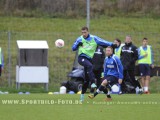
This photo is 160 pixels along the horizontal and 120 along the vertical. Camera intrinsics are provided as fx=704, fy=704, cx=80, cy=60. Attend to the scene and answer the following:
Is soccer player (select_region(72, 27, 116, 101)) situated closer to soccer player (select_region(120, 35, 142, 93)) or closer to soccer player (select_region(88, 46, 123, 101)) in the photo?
soccer player (select_region(88, 46, 123, 101))

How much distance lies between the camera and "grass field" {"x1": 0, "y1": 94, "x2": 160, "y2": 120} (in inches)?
610

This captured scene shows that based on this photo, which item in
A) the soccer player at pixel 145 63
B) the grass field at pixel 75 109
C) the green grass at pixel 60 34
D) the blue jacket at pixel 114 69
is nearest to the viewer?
the grass field at pixel 75 109

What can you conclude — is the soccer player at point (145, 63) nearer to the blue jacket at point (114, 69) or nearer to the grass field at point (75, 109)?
the grass field at point (75, 109)

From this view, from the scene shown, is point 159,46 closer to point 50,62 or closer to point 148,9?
point 50,62

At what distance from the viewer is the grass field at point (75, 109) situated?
50.8ft

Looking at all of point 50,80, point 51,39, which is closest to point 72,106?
point 50,80

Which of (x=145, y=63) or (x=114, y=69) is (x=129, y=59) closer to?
(x=145, y=63)

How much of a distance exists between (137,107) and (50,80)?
1045 cm

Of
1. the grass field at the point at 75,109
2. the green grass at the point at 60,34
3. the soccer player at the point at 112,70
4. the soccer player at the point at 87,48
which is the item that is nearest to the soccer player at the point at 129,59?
the green grass at the point at 60,34

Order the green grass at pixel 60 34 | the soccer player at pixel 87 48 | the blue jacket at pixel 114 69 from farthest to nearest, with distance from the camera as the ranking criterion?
the green grass at pixel 60 34 → the blue jacket at pixel 114 69 → the soccer player at pixel 87 48

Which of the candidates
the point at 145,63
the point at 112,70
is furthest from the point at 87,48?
the point at 145,63

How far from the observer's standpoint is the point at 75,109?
682 inches

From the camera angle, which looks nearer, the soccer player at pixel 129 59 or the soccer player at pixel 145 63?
the soccer player at pixel 129 59

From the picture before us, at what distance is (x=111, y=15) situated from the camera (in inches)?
1510
